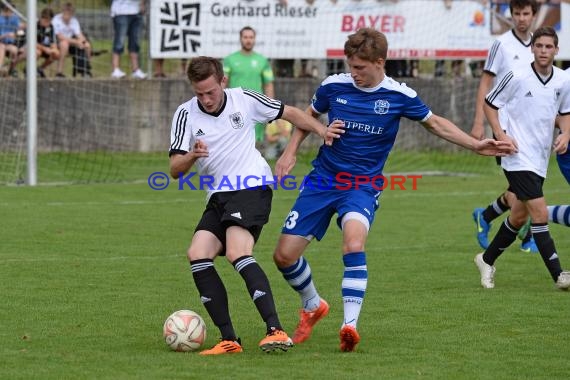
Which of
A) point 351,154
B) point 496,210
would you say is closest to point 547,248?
point 496,210

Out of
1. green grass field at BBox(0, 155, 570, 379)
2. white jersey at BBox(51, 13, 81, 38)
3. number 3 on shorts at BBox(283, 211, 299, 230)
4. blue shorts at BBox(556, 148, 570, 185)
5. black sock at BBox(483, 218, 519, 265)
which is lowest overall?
green grass field at BBox(0, 155, 570, 379)

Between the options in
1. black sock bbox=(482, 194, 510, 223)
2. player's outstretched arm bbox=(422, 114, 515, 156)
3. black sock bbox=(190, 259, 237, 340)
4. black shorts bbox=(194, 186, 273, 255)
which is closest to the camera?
black sock bbox=(190, 259, 237, 340)

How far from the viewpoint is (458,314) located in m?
8.18

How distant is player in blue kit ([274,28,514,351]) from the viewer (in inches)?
287

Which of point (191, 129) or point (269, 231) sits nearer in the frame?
point (191, 129)

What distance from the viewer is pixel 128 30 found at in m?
19.6

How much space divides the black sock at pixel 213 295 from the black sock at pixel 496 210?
4851 millimetres

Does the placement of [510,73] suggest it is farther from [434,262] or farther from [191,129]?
[191,129]

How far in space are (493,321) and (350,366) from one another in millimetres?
1780

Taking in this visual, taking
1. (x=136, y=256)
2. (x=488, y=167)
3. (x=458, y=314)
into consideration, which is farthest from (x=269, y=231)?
(x=488, y=167)

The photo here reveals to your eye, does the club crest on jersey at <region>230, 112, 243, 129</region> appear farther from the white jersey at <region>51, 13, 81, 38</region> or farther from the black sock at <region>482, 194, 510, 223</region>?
the white jersey at <region>51, 13, 81, 38</region>

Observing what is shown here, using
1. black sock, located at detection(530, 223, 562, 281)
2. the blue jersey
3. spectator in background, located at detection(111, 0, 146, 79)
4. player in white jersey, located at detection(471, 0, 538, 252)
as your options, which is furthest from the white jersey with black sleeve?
spectator in background, located at detection(111, 0, 146, 79)

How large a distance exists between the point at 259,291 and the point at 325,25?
13224 millimetres

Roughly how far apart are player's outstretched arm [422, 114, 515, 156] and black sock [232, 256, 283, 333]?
153 centimetres
